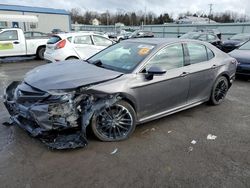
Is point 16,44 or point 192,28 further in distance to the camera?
point 192,28

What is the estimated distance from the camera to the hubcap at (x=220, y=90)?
5332 millimetres

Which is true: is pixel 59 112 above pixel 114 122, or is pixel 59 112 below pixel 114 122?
above

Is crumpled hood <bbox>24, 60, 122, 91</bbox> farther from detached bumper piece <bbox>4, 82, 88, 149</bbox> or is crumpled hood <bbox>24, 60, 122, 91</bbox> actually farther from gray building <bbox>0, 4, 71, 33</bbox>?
gray building <bbox>0, 4, 71, 33</bbox>

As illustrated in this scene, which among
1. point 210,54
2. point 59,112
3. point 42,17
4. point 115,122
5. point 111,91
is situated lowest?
point 115,122

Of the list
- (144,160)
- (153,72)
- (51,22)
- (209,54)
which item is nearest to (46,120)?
(144,160)

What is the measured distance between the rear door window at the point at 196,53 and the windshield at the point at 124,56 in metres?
0.87

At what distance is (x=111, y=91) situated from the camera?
3506 millimetres

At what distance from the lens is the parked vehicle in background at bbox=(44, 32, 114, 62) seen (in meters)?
8.88

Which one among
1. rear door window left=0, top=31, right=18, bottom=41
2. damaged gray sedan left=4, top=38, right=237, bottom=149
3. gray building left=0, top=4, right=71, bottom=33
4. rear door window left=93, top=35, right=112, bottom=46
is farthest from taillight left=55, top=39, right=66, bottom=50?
gray building left=0, top=4, right=71, bottom=33

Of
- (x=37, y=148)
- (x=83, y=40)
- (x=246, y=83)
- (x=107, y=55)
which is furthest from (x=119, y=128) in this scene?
(x=83, y=40)

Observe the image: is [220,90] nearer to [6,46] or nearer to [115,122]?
[115,122]

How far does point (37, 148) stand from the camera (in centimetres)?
345

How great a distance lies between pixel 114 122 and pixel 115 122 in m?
0.02

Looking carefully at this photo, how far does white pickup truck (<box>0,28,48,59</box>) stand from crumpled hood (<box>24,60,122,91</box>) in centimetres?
876
